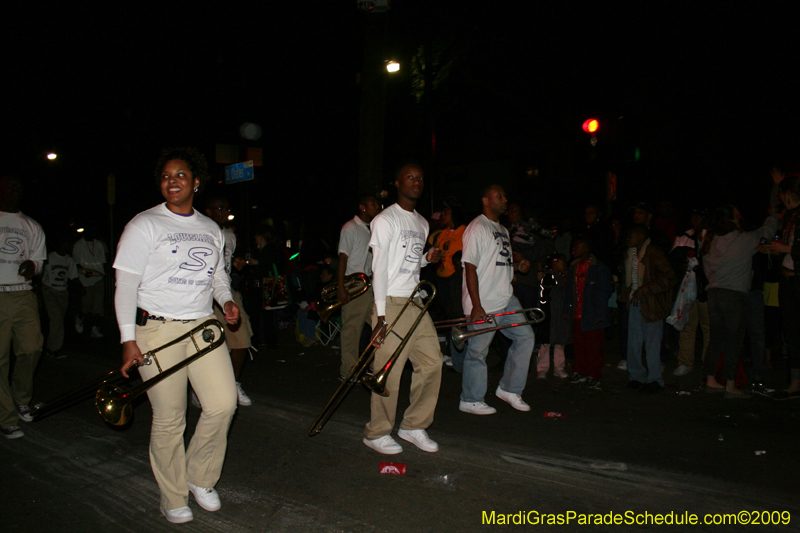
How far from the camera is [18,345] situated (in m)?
5.61

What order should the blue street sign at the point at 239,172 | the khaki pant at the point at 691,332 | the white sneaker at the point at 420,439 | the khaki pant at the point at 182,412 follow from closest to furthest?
the khaki pant at the point at 182,412
the white sneaker at the point at 420,439
the khaki pant at the point at 691,332
the blue street sign at the point at 239,172

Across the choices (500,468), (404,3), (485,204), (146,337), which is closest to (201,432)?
(146,337)

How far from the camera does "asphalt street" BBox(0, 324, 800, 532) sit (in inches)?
149

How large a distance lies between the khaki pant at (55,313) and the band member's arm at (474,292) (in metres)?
6.76

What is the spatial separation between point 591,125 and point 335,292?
553cm

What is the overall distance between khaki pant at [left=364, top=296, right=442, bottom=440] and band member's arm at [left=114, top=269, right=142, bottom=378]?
74.0 inches

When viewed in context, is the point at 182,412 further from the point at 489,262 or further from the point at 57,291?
the point at 57,291

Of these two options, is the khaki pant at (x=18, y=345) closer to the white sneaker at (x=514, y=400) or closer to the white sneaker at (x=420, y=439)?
the white sneaker at (x=420, y=439)

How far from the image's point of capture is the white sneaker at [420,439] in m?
4.85

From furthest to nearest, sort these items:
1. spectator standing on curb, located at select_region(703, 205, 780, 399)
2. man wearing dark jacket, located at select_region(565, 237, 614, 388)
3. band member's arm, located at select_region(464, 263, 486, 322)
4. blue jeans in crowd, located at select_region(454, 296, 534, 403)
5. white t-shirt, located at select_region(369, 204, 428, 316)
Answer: man wearing dark jacket, located at select_region(565, 237, 614, 388) < spectator standing on curb, located at select_region(703, 205, 780, 399) < blue jeans in crowd, located at select_region(454, 296, 534, 403) < band member's arm, located at select_region(464, 263, 486, 322) < white t-shirt, located at select_region(369, 204, 428, 316)

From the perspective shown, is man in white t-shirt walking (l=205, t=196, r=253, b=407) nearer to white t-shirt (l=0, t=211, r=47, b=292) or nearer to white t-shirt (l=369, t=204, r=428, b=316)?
white t-shirt (l=0, t=211, r=47, b=292)

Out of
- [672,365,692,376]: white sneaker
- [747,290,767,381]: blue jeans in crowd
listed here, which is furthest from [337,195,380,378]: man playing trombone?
[747,290,767,381]: blue jeans in crowd

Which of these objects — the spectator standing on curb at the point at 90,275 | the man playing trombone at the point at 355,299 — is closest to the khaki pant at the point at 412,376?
the man playing trombone at the point at 355,299

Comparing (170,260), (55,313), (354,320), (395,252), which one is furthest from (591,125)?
(55,313)
